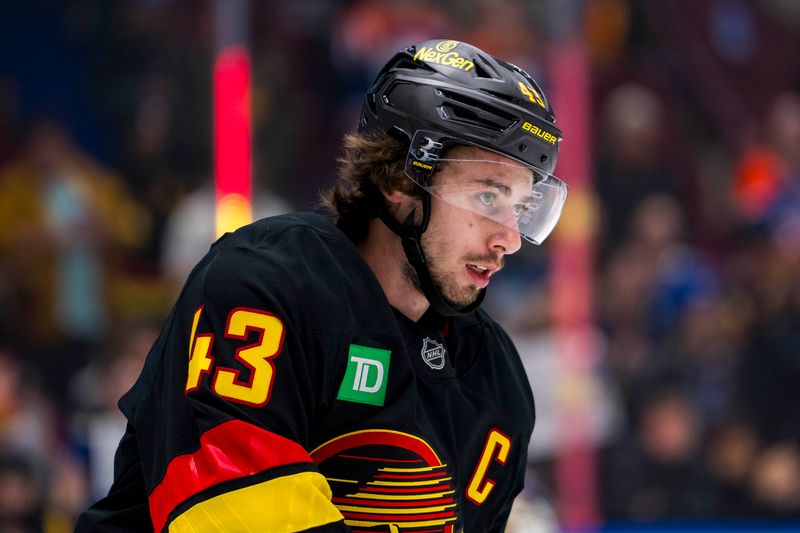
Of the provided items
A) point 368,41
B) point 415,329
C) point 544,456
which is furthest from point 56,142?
point 415,329

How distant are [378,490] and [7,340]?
3291mm

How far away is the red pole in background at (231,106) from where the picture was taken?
4.72 m

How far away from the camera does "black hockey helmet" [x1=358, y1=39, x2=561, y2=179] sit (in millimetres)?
1775

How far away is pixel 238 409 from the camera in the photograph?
1.54 metres

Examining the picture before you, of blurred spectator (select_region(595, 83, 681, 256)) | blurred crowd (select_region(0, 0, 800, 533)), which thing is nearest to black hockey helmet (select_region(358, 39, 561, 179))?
blurred crowd (select_region(0, 0, 800, 533))

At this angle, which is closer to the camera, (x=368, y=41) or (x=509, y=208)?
(x=509, y=208)

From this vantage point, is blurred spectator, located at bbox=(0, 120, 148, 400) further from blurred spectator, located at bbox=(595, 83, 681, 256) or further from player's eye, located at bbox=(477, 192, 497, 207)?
player's eye, located at bbox=(477, 192, 497, 207)

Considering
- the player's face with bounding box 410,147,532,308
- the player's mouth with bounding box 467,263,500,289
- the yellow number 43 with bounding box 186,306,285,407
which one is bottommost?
the yellow number 43 with bounding box 186,306,285,407

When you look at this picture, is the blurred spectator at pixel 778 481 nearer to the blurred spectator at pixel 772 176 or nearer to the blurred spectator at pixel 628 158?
the blurred spectator at pixel 772 176

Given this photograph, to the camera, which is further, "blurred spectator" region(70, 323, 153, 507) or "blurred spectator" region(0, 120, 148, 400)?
"blurred spectator" region(0, 120, 148, 400)

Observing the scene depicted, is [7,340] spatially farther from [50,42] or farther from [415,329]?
[415,329]

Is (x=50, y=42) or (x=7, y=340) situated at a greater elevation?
(x=50, y=42)

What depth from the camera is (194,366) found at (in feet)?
5.14

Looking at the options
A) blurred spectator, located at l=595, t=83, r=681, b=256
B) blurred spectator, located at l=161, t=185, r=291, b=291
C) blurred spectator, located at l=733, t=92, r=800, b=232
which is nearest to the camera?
blurred spectator, located at l=161, t=185, r=291, b=291
